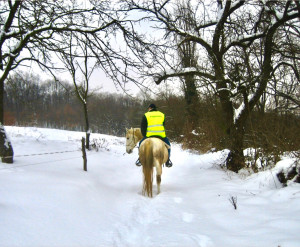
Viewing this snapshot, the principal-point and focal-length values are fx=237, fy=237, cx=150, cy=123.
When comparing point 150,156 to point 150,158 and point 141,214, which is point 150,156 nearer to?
point 150,158

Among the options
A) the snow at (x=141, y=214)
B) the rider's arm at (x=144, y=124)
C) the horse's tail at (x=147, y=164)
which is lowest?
the snow at (x=141, y=214)

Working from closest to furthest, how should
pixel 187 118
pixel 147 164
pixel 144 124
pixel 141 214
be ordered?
pixel 141 214
pixel 147 164
pixel 144 124
pixel 187 118

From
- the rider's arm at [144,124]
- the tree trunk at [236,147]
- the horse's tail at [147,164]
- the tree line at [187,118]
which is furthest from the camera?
the tree trunk at [236,147]

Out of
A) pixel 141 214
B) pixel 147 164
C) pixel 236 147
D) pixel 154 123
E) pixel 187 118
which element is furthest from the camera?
pixel 187 118

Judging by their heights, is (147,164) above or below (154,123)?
below

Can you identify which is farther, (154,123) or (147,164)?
(154,123)

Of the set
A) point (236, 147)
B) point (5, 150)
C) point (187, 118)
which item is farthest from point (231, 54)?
point (187, 118)

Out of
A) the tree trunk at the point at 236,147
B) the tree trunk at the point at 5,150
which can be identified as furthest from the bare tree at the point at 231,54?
the tree trunk at the point at 5,150

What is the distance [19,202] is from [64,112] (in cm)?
8183

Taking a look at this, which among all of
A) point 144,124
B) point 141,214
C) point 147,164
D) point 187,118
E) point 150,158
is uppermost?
point 187,118

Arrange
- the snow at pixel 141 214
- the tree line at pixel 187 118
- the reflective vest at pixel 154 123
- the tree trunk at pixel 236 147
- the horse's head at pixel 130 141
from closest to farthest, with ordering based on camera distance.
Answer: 1. the snow at pixel 141 214
2. the reflective vest at pixel 154 123
3. the tree line at pixel 187 118
4. the tree trunk at pixel 236 147
5. the horse's head at pixel 130 141

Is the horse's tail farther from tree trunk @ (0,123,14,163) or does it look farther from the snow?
tree trunk @ (0,123,14,163)

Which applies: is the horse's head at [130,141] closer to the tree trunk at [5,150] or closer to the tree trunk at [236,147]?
the tree trunk at [236,147]

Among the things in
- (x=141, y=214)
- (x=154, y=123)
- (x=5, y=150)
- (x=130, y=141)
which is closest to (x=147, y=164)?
(x=154, y=123)
